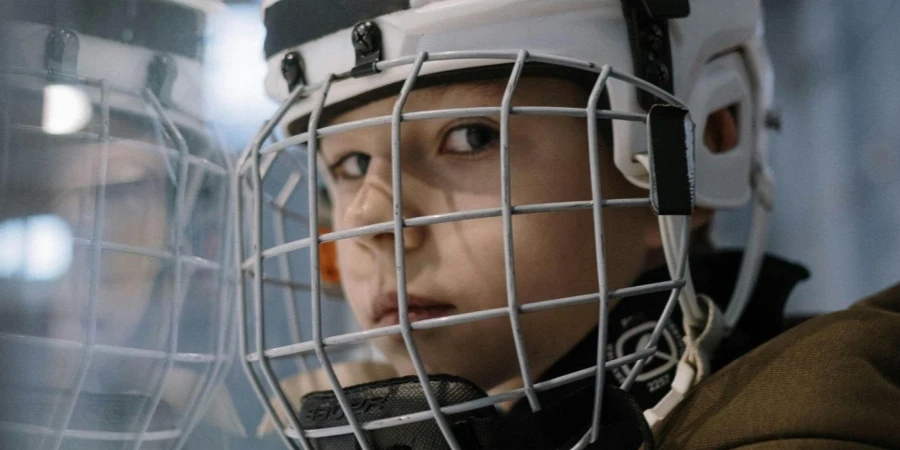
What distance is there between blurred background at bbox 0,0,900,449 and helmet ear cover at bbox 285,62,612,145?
0.35 m

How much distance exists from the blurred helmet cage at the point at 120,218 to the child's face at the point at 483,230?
0.16 meters

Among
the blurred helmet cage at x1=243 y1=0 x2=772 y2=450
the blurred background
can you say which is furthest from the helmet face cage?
the blurred background

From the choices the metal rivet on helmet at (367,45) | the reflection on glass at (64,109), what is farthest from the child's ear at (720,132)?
the reflection on glass at (64,109)

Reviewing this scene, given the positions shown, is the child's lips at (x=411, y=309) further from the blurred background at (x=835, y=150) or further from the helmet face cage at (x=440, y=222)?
the blurred background at (x=835, y=150)

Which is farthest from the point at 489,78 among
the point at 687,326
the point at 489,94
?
the point at 687,326

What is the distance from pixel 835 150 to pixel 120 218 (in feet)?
3.72

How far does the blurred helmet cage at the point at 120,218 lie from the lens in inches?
23.8

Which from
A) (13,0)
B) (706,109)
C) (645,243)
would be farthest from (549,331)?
(13,0)

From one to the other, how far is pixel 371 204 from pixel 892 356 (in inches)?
15.7

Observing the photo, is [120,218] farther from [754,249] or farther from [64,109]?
[754,249]

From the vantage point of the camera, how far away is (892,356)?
1.95ft

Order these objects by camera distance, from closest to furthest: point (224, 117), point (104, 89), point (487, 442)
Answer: point (487, 442) → point (104, 89) → point (224, 117)

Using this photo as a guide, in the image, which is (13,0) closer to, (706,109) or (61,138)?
(61,138)

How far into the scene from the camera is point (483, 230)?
2.14 ft
